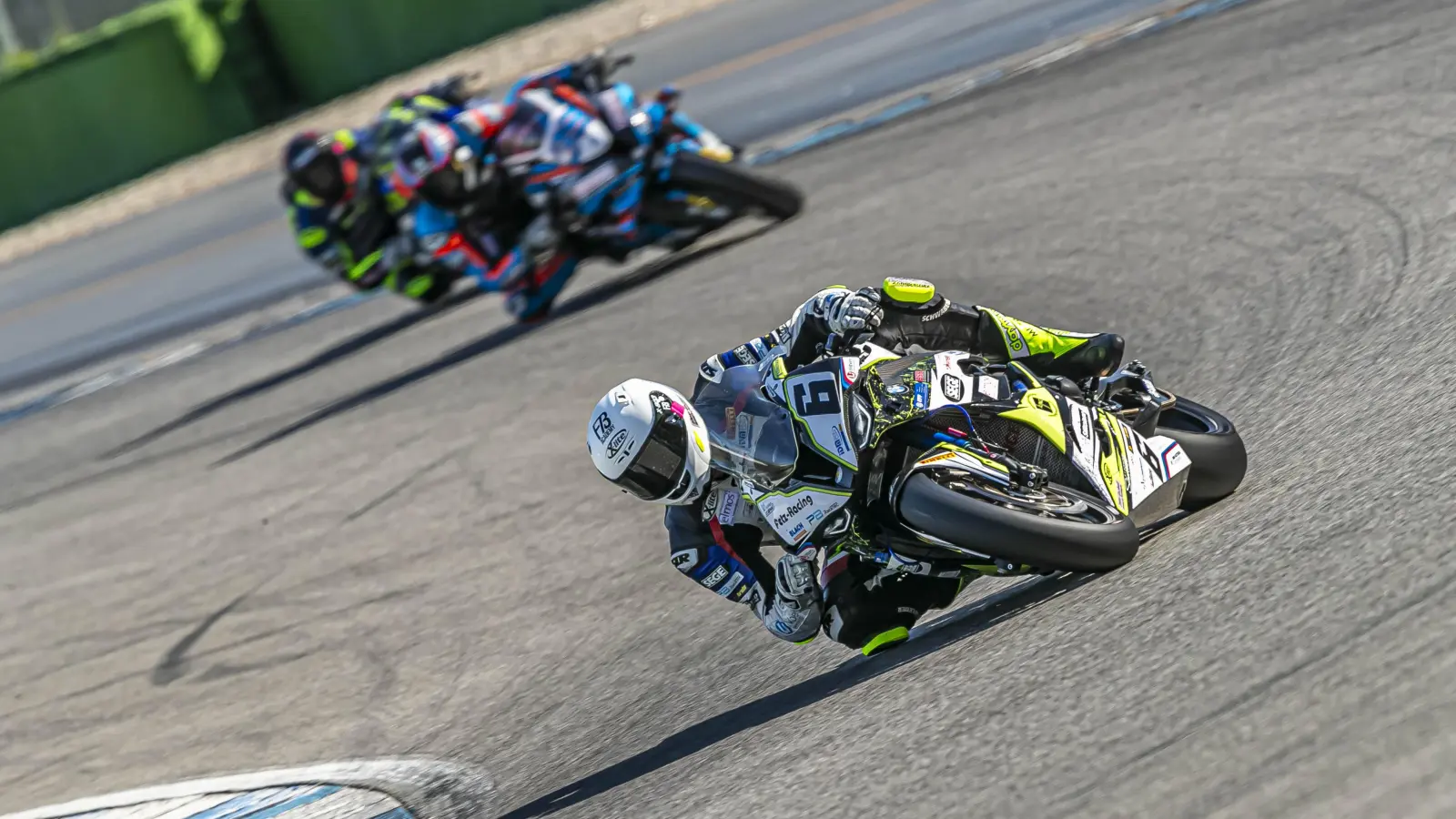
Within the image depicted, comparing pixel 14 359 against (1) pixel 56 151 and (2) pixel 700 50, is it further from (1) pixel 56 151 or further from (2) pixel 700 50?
(2) pixel 700 50

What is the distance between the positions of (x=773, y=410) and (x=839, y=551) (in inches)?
21.5

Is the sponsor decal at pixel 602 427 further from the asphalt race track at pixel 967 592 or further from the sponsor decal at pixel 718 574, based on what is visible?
the asphalt race track at pixel 967 592

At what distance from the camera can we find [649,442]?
4781mm

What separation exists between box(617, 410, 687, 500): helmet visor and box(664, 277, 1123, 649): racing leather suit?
50cm

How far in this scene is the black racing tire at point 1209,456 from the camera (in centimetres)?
516

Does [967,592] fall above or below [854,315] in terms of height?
below

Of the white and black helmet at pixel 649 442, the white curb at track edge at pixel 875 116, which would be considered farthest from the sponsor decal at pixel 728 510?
the white curb at track edge at pixel 875 116

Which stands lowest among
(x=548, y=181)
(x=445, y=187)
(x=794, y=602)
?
(x=445, y=187)

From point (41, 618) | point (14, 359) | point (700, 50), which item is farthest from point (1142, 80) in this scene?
point (14, 359)

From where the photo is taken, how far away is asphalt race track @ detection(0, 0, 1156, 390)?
44.0 ft

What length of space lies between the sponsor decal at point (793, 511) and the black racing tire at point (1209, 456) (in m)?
1.30

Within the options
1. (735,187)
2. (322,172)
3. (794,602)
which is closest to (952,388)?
(794,602)

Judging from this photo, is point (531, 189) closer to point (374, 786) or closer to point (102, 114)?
point (374, 786)

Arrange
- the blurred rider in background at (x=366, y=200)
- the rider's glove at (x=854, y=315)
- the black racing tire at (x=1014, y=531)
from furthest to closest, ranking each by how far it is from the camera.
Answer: the blurred rider in background at (x=366, y=200) → the rider's glove at (x=854, y=315) → the black racing tire at (x=1014, y=531)
